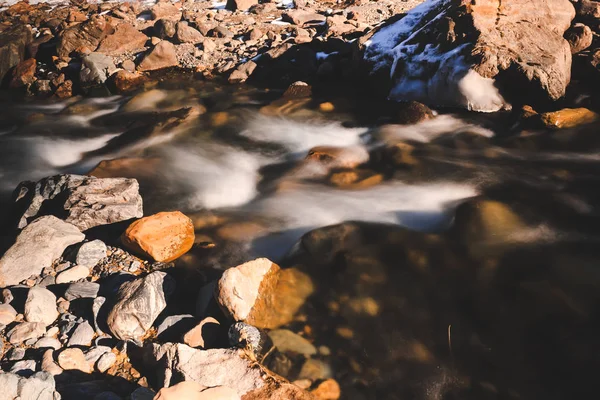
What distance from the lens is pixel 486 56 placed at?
7.70 metres

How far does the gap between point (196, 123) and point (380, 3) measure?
28.1ft

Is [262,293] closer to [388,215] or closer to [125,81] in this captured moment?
[388,215]

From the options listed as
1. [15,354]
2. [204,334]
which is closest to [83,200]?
[15,354]

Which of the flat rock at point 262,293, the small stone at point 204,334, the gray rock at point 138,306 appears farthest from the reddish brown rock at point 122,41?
the small stone at point 204,334

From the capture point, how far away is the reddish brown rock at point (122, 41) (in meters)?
12.2

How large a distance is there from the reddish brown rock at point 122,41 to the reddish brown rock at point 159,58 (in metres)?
1.24

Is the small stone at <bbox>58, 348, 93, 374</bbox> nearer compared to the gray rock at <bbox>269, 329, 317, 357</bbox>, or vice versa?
the small stone at <bbox>58, 348, 93, 374</bbox>

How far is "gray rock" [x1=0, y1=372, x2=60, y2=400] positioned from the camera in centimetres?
288

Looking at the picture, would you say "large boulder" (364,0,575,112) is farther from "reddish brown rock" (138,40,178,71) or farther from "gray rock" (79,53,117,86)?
"gray rock" (79,53,117,86)

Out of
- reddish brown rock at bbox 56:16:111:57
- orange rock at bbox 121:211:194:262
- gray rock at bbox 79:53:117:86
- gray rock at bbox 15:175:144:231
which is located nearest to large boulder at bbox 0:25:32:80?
reddish brown rock at bbox 56:16:111:57

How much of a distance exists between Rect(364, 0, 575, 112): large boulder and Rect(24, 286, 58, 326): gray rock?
7.20m

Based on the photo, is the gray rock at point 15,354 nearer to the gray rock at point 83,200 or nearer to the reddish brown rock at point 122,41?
the gray rock at point 83,200

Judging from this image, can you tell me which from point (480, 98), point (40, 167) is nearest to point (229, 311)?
point (40, 167)

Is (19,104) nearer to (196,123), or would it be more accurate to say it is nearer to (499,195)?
(196,123)
